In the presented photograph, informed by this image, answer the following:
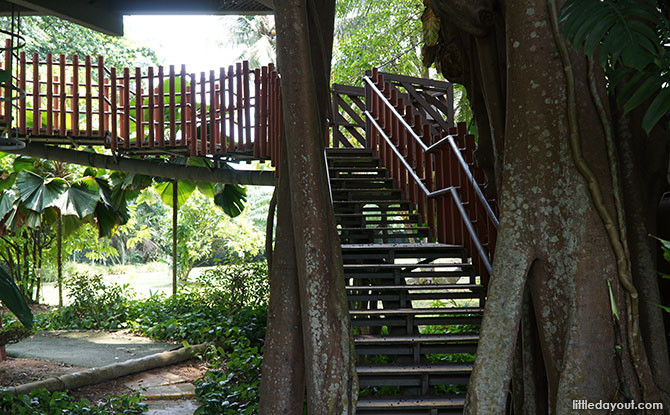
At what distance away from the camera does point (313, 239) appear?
166 inches

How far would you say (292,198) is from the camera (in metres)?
4.30

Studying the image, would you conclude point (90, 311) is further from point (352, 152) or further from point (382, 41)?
point (382, 41)

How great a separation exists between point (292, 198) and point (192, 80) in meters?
5.55

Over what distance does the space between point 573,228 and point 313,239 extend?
1586 mm

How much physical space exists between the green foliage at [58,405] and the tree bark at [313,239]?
9.42 feet

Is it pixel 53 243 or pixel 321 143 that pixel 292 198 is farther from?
pixel 53 243

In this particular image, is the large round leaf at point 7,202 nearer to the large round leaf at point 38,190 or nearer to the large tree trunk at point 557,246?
the large round leaf at point 38,190

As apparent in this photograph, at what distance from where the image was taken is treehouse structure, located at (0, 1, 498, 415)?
19.9 ft

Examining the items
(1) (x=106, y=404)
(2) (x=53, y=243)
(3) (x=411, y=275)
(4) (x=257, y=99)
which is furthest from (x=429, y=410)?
(2) (x=53, y=243)

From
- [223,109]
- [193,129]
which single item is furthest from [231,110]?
[193,129]

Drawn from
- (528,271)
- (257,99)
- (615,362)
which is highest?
(257,99)

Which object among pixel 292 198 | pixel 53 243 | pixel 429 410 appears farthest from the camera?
pixel 53 243

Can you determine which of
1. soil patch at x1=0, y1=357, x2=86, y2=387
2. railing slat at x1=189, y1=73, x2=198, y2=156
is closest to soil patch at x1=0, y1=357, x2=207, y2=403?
soil patch at x1=0, y1=357, x2=86, y2=387

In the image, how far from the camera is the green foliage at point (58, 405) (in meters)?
5.82
